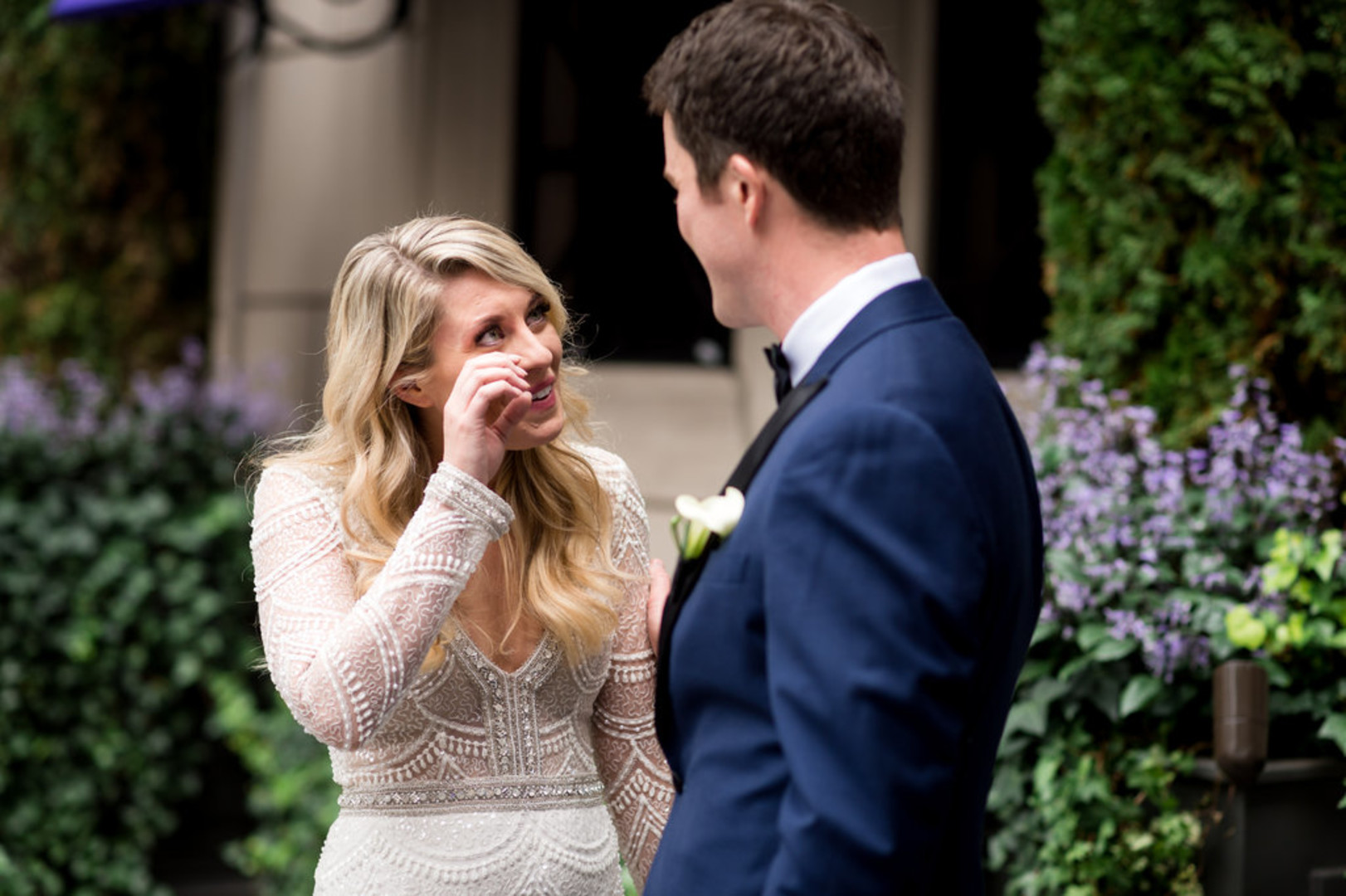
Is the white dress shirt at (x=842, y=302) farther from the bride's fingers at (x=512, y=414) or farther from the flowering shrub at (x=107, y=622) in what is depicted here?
the flowering shrub at (x=107, y=622)

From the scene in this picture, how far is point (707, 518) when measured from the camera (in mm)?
1604

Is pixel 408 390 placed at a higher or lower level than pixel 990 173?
lower

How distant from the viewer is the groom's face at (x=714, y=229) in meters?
1.65

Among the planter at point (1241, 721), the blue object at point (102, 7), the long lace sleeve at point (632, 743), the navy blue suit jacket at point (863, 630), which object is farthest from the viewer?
the blue object at point (102, 7)

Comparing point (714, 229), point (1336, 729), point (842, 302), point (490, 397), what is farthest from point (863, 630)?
point (1336, 729)

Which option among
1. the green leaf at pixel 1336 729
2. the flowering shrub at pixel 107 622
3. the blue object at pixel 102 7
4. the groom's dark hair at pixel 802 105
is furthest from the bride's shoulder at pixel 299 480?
the blue object at pixel 102 7

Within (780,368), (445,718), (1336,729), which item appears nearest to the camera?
(780,368)

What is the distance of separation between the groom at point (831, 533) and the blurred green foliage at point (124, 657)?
145 inches

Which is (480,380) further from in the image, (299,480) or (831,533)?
(831,533)

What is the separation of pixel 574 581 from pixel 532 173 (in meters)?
4.42

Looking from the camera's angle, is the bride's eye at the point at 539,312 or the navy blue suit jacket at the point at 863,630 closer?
the navy blue suit jacket at the point at 863,630

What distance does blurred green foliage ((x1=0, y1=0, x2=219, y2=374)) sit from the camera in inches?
266

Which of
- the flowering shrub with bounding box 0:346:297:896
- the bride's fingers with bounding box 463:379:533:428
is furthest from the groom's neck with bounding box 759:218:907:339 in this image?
the flowering shrub with bounding box 0:346:297:896

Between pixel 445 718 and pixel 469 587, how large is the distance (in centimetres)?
22
